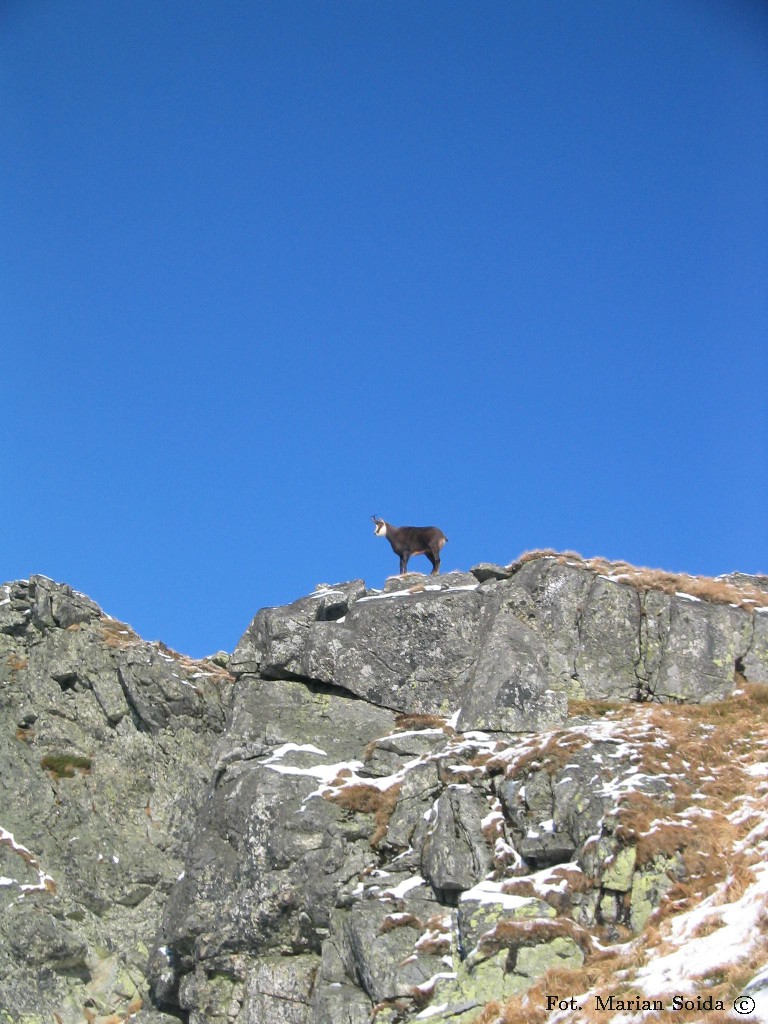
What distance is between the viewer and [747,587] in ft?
116

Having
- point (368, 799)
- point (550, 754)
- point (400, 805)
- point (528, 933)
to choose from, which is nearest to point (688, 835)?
point (528, 933)

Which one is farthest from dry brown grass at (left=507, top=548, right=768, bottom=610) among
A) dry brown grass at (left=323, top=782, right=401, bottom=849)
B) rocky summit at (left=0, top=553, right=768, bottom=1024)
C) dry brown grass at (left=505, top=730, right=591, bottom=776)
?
dry brown grass at (left=323, top=782, right=401, bottom=849)

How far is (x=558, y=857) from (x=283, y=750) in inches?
366

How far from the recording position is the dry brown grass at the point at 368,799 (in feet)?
87.0

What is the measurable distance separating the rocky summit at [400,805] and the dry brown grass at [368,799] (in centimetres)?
7

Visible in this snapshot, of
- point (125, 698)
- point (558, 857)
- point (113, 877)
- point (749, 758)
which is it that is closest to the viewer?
point (558, 857)

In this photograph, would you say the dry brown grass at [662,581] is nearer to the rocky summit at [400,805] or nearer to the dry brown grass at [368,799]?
the rocky summit at [400,805]

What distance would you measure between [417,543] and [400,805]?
44.7 ft

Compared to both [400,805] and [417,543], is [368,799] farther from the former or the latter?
[417,543]

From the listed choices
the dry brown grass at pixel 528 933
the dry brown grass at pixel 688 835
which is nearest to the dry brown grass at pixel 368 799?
the dry brown grass at pixel 688 835

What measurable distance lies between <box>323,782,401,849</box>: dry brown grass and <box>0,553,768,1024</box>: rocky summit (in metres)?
0.07

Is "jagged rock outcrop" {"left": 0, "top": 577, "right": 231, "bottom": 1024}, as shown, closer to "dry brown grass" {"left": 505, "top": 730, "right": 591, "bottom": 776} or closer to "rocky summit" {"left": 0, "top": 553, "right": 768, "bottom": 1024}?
"rocky summit" {"left": 0, "top": 553, "right": 768, "bottom": 1024}

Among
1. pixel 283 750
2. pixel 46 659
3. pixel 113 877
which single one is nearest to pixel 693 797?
pixel 283 750

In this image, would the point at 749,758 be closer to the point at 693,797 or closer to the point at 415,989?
the point at 693,797
